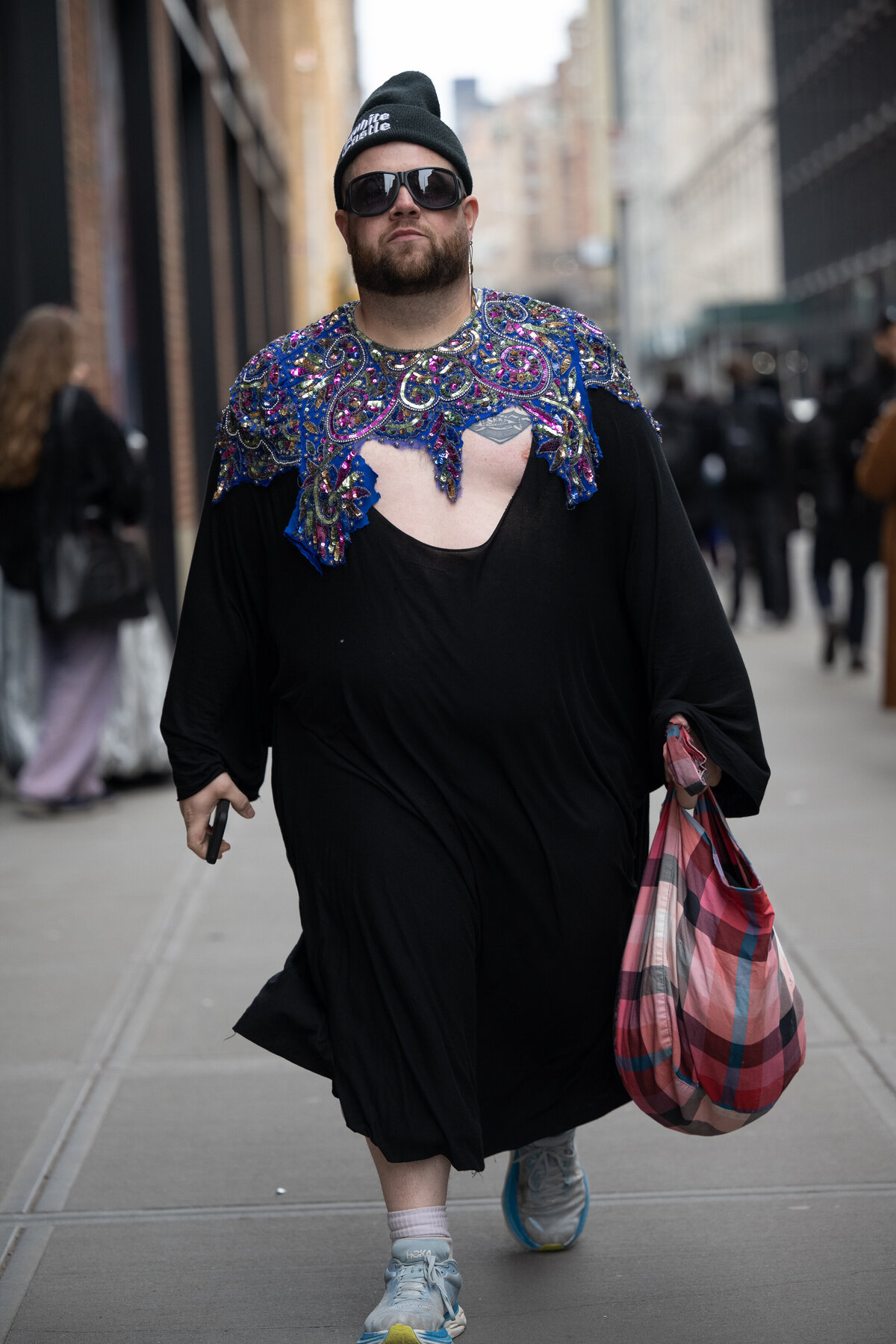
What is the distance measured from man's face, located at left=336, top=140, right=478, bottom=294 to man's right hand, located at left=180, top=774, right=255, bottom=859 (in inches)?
35.7

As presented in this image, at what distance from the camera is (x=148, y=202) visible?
42.0 feet

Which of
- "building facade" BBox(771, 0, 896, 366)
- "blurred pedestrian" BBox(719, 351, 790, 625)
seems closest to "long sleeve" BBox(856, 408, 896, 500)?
"blurred pedestrian" BBox(719, 351, 790, 625)

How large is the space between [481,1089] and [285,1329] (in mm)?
540

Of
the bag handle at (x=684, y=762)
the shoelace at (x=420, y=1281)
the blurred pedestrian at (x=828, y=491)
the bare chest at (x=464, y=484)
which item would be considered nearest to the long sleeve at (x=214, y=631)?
the bare chest at (x=464, y=484)

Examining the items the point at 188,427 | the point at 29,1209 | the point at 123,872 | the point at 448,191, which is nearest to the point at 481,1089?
the point at 29,1209

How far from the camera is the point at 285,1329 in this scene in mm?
3131

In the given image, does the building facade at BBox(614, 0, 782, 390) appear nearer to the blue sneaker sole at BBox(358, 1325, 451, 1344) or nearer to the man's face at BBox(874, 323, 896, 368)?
the man's face at BBox(874, 323, 896, 368)

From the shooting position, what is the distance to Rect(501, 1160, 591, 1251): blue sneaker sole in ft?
11.1

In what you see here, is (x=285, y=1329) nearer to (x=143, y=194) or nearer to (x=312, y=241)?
(x=143, y=194)

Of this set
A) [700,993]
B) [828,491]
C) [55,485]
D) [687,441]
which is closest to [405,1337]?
[700,993]

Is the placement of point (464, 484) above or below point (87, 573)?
above

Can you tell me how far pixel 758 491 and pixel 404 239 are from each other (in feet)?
38.5

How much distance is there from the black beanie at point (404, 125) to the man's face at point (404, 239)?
0.6 inches

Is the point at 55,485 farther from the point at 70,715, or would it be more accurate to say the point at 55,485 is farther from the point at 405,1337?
the point at 405,1337
